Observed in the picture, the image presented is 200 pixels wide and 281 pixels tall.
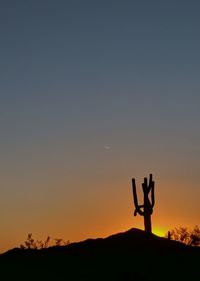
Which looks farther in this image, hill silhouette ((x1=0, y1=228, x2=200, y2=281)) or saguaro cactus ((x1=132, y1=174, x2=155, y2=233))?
saguaro cactus ((x1=132, y1=174, x2=155, y2=233))

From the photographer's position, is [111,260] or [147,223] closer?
[111,260]

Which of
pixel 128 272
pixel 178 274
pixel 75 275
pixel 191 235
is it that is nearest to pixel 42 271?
pixel 75 275

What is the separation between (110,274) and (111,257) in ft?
9.01

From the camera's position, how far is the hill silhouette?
2683cm

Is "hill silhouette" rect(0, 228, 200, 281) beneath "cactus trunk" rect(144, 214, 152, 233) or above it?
beneath

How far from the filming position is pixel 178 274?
26469 mm

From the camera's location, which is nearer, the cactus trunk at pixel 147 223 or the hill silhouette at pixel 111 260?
the hill silhouette at pixel 111 260

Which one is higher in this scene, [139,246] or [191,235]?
[191,235]

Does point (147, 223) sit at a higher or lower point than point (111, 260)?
higher

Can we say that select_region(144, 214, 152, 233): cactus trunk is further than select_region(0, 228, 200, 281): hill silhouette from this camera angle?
Yes

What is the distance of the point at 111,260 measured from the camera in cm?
2908

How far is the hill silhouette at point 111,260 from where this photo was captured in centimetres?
2683

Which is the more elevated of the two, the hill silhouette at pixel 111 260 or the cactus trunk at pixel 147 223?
the cactus trunk at pixel 147 223

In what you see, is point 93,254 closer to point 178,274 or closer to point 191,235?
point 178,274
